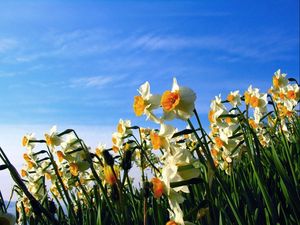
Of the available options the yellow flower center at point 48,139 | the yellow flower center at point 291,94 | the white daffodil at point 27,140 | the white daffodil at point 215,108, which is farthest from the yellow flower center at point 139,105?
the yellow flower center at point 291,94

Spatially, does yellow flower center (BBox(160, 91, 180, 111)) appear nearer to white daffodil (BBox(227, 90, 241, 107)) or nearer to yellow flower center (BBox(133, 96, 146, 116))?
yellow flower center (BBox(133, 96, 146, 116))

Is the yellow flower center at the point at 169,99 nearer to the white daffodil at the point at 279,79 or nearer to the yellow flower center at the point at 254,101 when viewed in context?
the yellow flower center at the point at 254,101

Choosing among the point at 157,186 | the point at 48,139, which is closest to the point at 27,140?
the point at 48,139

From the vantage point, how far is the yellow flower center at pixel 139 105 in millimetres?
2546

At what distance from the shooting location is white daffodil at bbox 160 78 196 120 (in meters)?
2.35

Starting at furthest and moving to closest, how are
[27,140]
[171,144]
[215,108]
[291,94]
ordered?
1. [291,94]
2. [27,140]
3. [215,108]
4. [171,144]

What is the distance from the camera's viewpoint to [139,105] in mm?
2562

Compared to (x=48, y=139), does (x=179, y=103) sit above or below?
below

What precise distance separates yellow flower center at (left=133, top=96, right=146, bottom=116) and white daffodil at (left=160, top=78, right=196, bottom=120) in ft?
0.57

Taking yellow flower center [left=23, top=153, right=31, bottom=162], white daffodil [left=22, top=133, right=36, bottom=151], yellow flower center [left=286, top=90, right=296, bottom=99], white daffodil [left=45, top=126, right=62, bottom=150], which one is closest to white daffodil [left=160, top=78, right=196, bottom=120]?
white daffodil [left=45, top=126, right=62, bottom=150]

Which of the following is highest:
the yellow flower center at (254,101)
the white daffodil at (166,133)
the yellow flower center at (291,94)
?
the yellow flower center at (291,94)

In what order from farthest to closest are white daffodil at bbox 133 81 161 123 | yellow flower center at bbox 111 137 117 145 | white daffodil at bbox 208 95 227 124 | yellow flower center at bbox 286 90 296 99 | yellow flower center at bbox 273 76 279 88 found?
yellow flower center at bbox 286 90 296 99
yellow flower center at bbox 273 76 279 88
yellow flower center at bbox 111 137 117 145
white daffodil at bbox 208 95 227 124
white daffodil at bbox 133 81 161 123

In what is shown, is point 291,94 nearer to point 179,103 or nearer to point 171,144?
point 179,103

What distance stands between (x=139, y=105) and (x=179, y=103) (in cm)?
30
